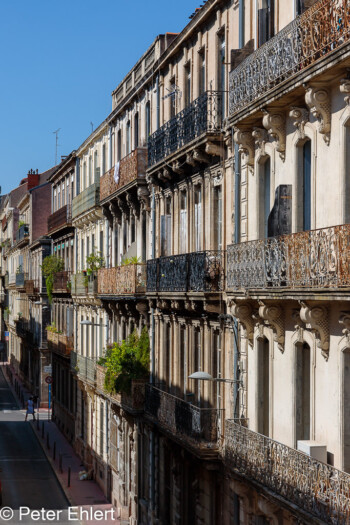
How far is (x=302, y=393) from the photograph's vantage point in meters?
18.1

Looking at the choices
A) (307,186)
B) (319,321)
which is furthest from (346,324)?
(307,186)

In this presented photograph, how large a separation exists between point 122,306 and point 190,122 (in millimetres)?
12378

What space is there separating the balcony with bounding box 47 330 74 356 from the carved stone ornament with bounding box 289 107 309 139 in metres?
34.7

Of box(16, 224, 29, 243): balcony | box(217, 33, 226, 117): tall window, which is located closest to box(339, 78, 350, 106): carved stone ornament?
box(217, 33, 226, 117): tall window

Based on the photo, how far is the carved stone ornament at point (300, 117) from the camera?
1737cm

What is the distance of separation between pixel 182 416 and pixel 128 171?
1090 centimetres

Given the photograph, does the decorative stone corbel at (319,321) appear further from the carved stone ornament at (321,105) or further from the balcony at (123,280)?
the balcony at (123,280)

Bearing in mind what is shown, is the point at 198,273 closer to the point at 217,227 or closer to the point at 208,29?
the point at 217,227

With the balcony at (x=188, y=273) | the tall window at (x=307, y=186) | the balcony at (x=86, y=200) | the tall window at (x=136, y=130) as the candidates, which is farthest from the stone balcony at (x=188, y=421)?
the balcony at (x=86, y=200)

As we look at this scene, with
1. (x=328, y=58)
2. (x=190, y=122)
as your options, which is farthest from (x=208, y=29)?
(x=328, y=58)

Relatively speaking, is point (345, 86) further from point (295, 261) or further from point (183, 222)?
point (183, 222)

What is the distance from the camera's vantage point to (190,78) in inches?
1071

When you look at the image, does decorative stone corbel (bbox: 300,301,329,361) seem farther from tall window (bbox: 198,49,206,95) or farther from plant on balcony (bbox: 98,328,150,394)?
plant on balcony (bbox: 98,328,150,394)

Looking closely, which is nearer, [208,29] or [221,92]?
[221,92]
